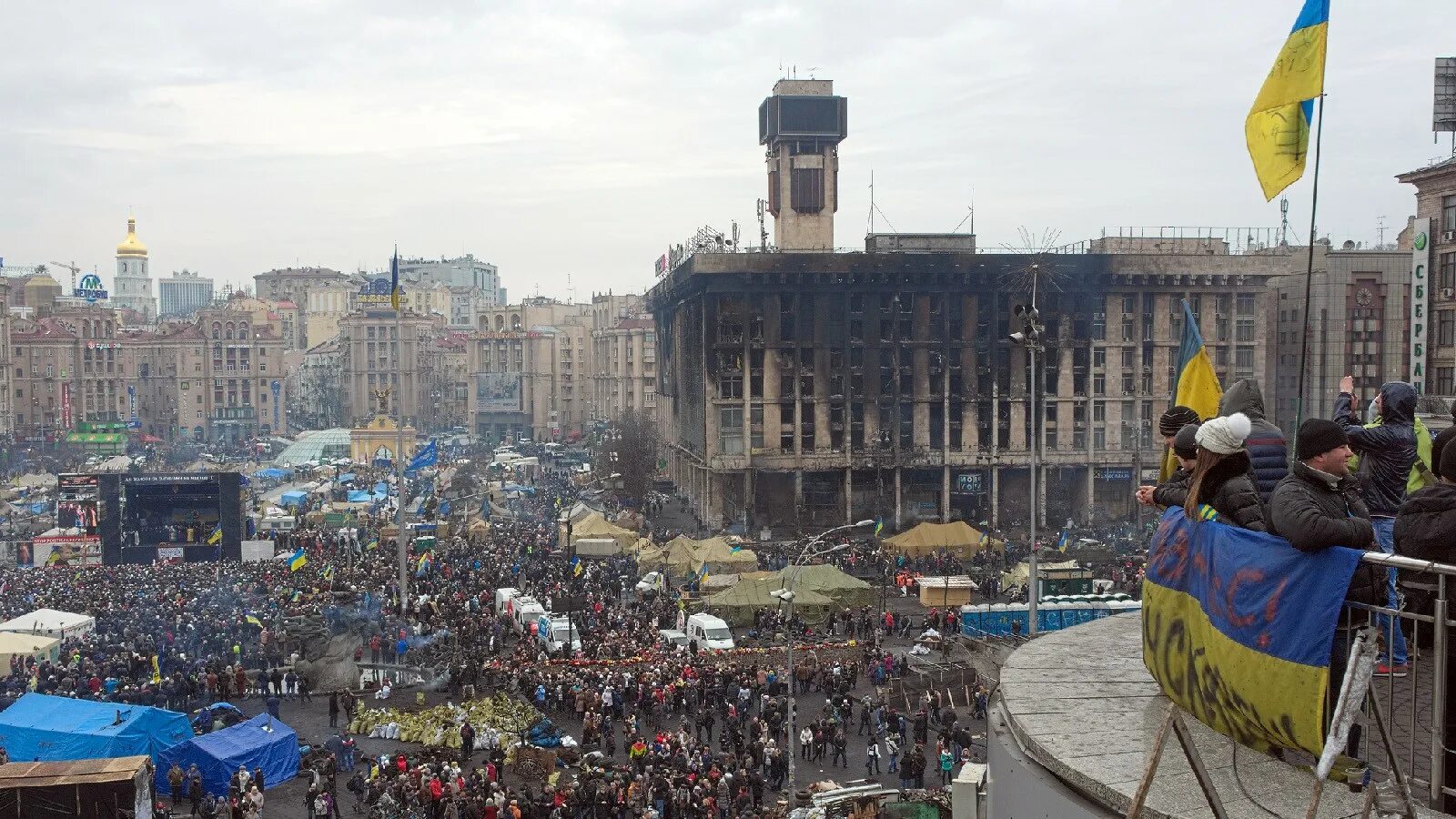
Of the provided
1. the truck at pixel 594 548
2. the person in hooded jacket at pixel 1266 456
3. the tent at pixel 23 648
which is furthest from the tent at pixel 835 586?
the person in hooded jacket at pixel 1266 456

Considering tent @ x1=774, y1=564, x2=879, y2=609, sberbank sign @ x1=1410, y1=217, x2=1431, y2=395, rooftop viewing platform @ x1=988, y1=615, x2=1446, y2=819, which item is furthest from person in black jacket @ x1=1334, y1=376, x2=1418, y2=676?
sberbank sign @ x1=1410, y1=217, x2=1431, y2=395

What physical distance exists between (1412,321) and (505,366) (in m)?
120

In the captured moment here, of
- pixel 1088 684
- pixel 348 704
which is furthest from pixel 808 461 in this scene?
pixel 1088 684

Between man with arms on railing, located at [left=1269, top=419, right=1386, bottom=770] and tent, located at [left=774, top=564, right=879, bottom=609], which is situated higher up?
man with arms on railing, located at [left=1269, top=419, right=1386, bottom=770]

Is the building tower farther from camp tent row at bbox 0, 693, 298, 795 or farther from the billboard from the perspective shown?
the billboard

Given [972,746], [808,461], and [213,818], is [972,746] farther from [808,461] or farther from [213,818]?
[808,461]

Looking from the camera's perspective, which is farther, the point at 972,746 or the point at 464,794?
the point at 972,746

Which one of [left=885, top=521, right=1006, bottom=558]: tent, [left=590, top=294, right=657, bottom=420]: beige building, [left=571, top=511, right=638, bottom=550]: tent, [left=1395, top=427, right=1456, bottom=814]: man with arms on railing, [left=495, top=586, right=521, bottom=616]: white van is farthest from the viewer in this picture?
[left=590, top=294, right=657, bottom=420]: beige building

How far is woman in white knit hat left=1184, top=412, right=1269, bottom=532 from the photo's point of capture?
6.05 metres

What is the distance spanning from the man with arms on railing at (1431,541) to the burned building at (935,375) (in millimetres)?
61763

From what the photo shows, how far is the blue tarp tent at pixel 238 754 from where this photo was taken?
23.8 m

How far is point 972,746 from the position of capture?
25547mm

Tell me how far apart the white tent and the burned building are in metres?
36.7

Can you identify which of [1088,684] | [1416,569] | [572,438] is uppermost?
[1416,569]
